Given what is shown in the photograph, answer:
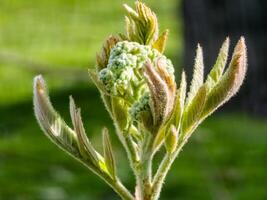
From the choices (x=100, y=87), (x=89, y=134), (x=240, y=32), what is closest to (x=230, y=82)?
(x=100, y=87)

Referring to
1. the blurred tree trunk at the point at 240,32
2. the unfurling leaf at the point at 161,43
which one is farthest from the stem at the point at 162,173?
the blurred tree trunk at the point at 240,32

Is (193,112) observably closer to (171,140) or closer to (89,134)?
(171,140)

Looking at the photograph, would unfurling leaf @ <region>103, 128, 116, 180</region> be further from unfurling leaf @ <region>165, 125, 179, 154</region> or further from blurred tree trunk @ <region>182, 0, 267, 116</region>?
blurred tree trunk @ <region>182, 0, 267, 116</region>

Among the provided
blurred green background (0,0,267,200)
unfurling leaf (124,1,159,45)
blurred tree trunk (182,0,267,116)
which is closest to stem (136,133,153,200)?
unfurling leaf (124,1,159,45)

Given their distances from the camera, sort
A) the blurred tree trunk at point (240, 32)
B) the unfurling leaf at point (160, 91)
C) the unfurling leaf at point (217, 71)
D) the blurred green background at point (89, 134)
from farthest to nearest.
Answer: the blurred tree trunk at point (240, 32)
the blurred green background at point (89, 134)
the unfurling leaf at point (217, 71)
the unfurling leaf at point (160, 91)

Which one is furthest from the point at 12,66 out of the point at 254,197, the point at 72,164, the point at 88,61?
the point at 254,197

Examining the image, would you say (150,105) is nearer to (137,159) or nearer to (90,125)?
(137,159)

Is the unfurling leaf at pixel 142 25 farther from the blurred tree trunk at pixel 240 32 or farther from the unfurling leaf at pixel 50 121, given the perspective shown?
the blurred tree trunk at pixel 240 32
